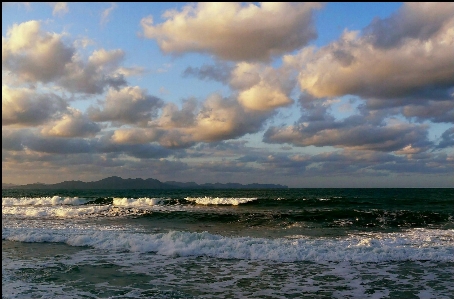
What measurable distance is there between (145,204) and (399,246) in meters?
40.4

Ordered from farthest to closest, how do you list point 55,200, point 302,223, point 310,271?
point 55,200, point 302,223, point 310,271

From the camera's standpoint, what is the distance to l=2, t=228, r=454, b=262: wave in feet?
49.4

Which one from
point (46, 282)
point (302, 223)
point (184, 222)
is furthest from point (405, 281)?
point (184, 222)

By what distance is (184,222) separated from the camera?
2948 centimetres

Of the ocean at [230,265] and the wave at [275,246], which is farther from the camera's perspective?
the wave at [275,246]

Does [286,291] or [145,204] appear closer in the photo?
[286,291]

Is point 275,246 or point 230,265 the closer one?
point 230,265

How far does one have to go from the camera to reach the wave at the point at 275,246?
1505cm

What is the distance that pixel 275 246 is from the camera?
1636 cm

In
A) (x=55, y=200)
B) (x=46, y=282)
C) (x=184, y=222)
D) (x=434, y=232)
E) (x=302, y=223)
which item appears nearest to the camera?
(x=46, y=282)

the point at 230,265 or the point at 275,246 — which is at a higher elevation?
the point at 275,246

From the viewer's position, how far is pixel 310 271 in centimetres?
1309

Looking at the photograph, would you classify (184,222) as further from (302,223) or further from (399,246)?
(399,246)

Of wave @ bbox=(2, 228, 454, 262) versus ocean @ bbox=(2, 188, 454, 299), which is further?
wave @ bbox=(2, 228, 454, 262)
